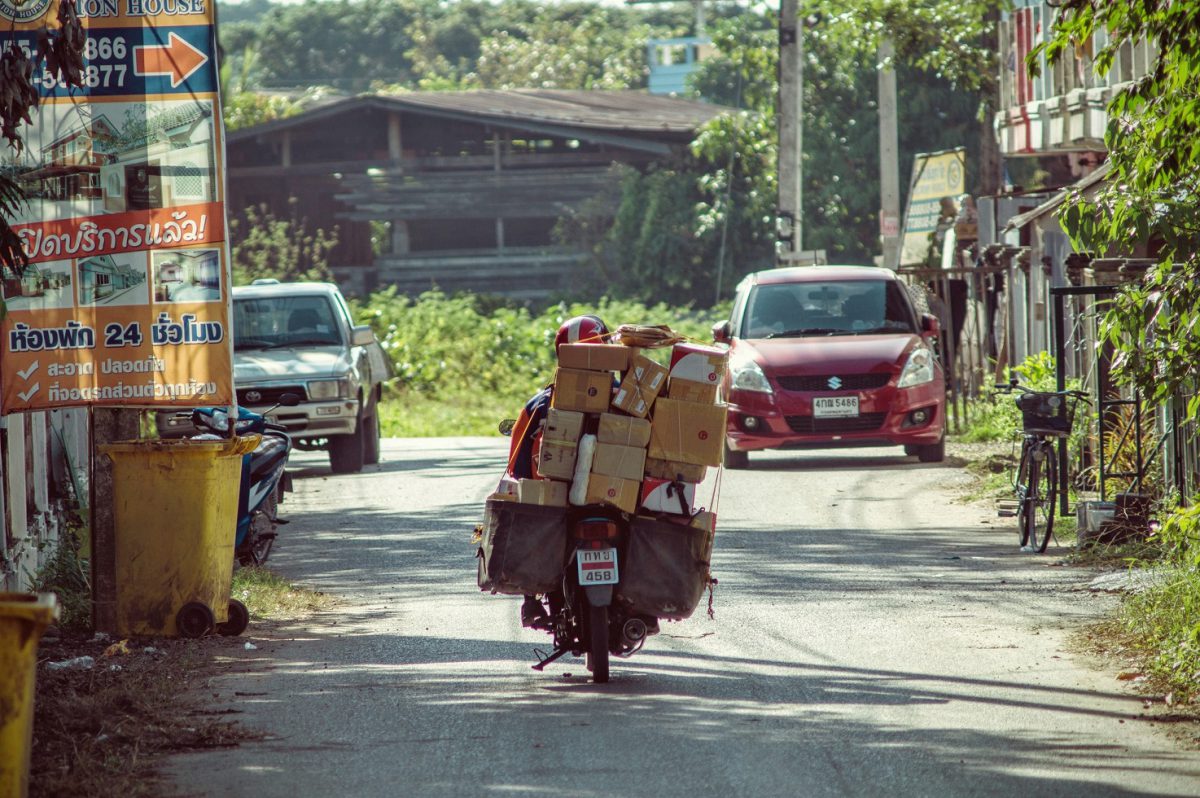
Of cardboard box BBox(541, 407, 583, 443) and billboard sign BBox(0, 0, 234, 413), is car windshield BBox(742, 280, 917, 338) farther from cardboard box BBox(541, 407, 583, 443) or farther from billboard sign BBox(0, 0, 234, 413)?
cardboard box BBox(541, 407, 583, 443)

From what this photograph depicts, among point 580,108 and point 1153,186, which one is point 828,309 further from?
point 580,108

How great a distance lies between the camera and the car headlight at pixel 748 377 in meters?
16.9

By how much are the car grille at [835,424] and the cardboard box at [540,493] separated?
9325mm

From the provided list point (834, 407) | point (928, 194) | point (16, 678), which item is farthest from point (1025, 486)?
point (928, 194)

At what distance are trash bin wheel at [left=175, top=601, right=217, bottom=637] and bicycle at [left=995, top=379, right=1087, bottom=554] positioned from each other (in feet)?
18.3

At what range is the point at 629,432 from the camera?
7.74 meters

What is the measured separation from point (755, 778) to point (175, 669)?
3425 mm

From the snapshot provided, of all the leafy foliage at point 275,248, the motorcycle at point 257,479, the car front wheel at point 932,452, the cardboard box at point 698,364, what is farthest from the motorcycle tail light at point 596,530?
the leafy foliage at point 275,248

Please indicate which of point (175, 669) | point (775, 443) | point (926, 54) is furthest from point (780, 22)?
point (175, 669)

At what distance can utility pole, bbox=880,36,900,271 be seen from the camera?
2830 cm

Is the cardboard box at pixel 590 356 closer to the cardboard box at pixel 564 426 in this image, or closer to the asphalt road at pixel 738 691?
the cardboard box at pixel 564 426

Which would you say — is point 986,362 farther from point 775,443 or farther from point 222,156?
point 222,156

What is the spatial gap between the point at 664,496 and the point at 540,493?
56cm

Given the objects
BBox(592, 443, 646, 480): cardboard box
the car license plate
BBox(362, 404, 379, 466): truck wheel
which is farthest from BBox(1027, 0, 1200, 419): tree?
BBox(362, 404, 379, 466): truck wheel
